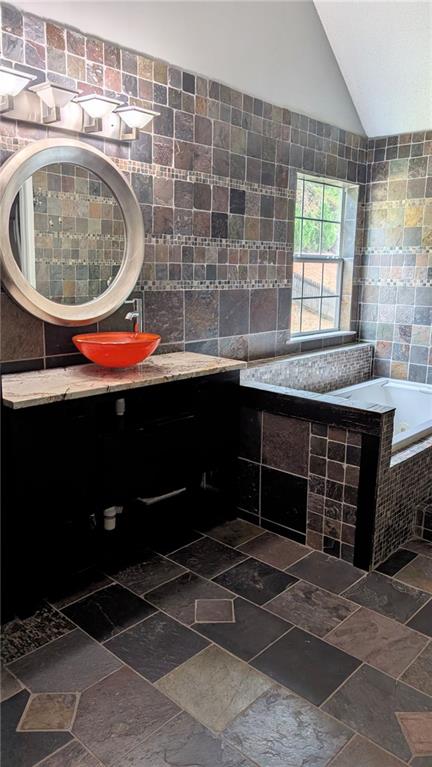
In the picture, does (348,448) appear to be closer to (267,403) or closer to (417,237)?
(267,403)

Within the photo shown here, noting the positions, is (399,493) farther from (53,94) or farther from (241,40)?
(241,40)

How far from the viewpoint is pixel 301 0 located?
3578mm

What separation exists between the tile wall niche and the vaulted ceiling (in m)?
0.08

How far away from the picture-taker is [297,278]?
14.3 feet

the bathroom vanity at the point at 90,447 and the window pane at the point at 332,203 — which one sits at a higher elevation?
the window pane at the point at 332,203

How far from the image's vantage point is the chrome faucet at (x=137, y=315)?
9.73 ft

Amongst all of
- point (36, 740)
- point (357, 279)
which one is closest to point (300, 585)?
point (36, 740)

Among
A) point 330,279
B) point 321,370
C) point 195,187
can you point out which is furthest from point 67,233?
point 330,279

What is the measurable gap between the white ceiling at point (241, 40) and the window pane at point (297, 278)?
103 centimetres

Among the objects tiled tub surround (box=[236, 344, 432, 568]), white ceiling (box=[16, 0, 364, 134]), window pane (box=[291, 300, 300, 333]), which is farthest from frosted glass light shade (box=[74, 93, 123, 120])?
window pane (box=[291, 300, 300, 333])

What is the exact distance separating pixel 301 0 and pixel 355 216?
159 cm

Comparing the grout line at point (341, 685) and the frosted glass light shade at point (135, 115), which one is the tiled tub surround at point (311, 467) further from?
the frosted glass light shade at point (135, 115)

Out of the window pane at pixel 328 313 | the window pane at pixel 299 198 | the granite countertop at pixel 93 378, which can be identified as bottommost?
the granite countertop at pixel 93 378

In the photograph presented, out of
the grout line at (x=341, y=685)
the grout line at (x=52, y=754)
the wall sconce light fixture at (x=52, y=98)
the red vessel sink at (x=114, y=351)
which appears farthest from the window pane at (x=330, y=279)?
the grout line at (x=52, y=754)
